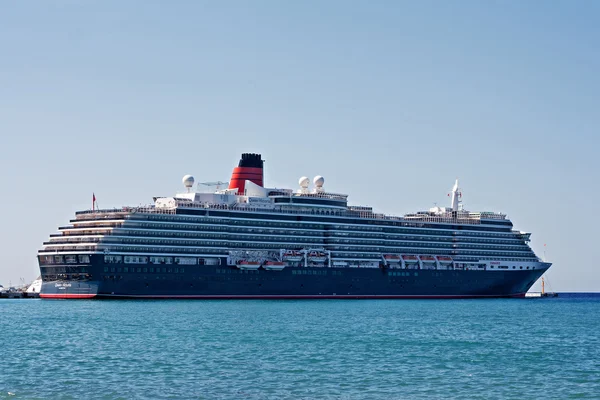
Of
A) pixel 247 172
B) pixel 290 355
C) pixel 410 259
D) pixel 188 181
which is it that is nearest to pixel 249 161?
pixel 247 172

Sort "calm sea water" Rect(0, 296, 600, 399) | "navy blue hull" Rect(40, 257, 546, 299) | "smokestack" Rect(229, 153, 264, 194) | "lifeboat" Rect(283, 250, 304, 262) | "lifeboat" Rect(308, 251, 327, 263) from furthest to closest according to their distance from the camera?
1. "smokestack" Rect(229, 153, 264, 194)
2. "lifeboat" Rect(308, 251, 327, 263)
3. "lifeboat" Rect(283, 250, 304, 262)
4. "navy blue hull" Rect(40, 257, 546, 299)
5. "calm sea water" Rect(0, 296, 600, 399)

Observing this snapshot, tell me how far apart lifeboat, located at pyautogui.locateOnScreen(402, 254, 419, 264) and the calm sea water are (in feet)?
139

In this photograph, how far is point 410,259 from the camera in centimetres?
13575

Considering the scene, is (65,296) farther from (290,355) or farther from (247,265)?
(290,355)

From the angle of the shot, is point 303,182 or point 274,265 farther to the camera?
point 303,182

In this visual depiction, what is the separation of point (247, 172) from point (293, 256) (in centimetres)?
1475

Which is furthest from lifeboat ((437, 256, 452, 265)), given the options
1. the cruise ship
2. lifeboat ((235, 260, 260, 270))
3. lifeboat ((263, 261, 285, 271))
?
lifeboat ((235, 260, 260, 270))

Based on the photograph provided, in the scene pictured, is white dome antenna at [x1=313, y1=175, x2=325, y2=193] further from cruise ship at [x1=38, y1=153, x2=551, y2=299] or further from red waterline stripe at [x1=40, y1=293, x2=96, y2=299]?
red waterline stripe at [x1=40, y1=293, x2=96, y2=299]

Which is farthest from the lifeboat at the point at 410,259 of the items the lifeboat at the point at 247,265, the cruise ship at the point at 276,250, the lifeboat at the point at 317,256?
the lifeboat at the point at 247,265

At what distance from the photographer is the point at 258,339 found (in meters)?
64.2

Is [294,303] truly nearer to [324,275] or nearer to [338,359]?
[324,275]

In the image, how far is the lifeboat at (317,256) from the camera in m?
125

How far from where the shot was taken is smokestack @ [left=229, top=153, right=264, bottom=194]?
426 feet

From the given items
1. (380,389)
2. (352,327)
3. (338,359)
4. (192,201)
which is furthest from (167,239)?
(380,389)
